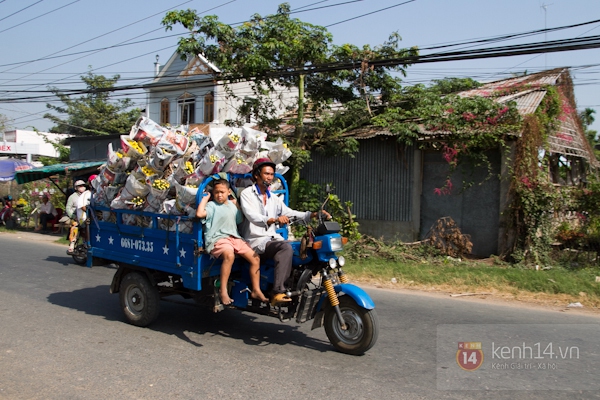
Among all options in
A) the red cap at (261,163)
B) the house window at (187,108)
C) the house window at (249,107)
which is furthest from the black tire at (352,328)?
the house window at (187,108)

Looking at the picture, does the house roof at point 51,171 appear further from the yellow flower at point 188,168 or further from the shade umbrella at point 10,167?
the yellow flower at point 188,168

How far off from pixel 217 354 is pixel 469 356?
8.23 ft

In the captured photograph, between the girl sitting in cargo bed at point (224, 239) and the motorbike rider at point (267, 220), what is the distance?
15 centimetres

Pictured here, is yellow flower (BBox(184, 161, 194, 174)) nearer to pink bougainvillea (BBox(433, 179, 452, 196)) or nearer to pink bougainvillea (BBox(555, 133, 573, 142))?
pink bougainvillea (BBox(433, 179, 452, 196))

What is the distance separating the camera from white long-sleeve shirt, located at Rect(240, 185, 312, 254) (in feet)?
17.7

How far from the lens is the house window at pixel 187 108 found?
27109mm

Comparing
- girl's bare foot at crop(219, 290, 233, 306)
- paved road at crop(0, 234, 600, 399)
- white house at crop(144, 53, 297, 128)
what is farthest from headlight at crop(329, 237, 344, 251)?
white house at crop(144, 53, 297, 128)

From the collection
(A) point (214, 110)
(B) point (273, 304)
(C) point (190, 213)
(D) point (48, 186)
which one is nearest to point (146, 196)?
(C) point (190, 213)

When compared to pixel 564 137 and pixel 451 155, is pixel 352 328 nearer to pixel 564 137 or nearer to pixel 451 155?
pixel 451 155

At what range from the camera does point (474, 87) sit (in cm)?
1641

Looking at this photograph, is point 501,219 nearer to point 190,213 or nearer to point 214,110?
point 190,213

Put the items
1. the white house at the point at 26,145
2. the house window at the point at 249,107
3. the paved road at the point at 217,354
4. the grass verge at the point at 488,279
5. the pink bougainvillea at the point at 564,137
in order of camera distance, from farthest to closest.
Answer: the white house at the point at 26,145
the house window at the point at 249,107
the pink bougainvillea at the point at 564,137
the grass verge at the point at 488,279
the paved road at the point at 217,354

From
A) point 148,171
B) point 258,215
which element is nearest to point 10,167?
point 148,171

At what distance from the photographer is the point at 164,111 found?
94.1 feet
